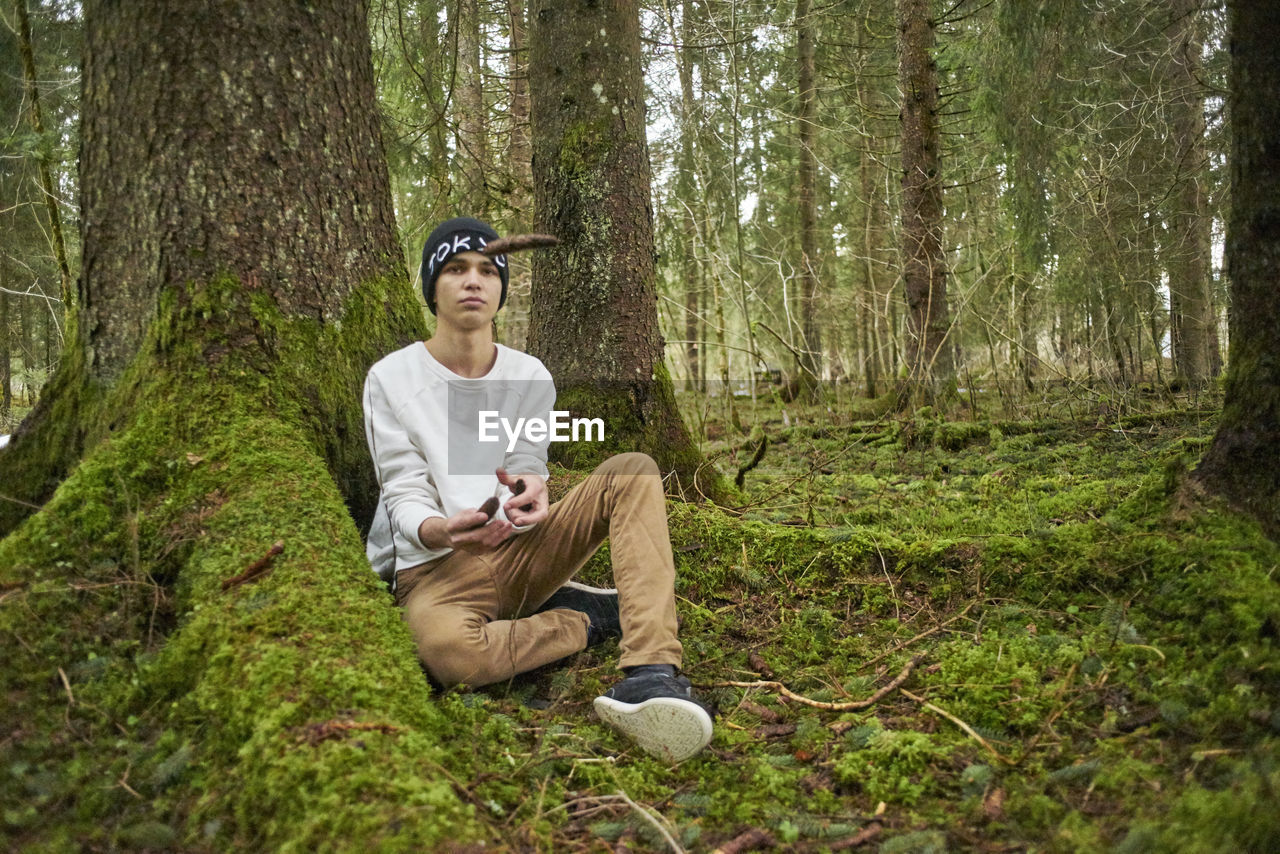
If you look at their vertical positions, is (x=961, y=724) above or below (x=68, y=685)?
below

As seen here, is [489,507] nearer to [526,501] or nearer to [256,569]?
[526,501]

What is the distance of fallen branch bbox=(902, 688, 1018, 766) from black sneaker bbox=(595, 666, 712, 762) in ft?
2.36

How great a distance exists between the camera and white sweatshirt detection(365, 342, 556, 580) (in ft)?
9.58

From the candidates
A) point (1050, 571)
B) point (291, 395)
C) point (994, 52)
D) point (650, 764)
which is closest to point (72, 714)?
point (291, 395)

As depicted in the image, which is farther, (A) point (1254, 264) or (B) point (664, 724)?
(A) point (1254, 264)

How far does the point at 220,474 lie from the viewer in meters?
2.63

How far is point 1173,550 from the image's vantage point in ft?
9.02

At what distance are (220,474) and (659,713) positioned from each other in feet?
5.51

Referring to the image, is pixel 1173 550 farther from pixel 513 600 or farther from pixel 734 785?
pixel 513 600

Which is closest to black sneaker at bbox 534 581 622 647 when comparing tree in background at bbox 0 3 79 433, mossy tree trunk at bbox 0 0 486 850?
mossy tree trunk at bbox 0 0 486 850

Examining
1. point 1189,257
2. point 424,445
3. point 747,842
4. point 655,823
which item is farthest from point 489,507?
point 1189,257

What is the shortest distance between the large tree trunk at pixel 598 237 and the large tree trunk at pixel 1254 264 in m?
2.48

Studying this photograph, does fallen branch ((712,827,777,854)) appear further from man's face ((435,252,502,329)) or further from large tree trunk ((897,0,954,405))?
large tree trunk ((897,0,954,405))

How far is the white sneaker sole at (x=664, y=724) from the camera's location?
2.37 meters
